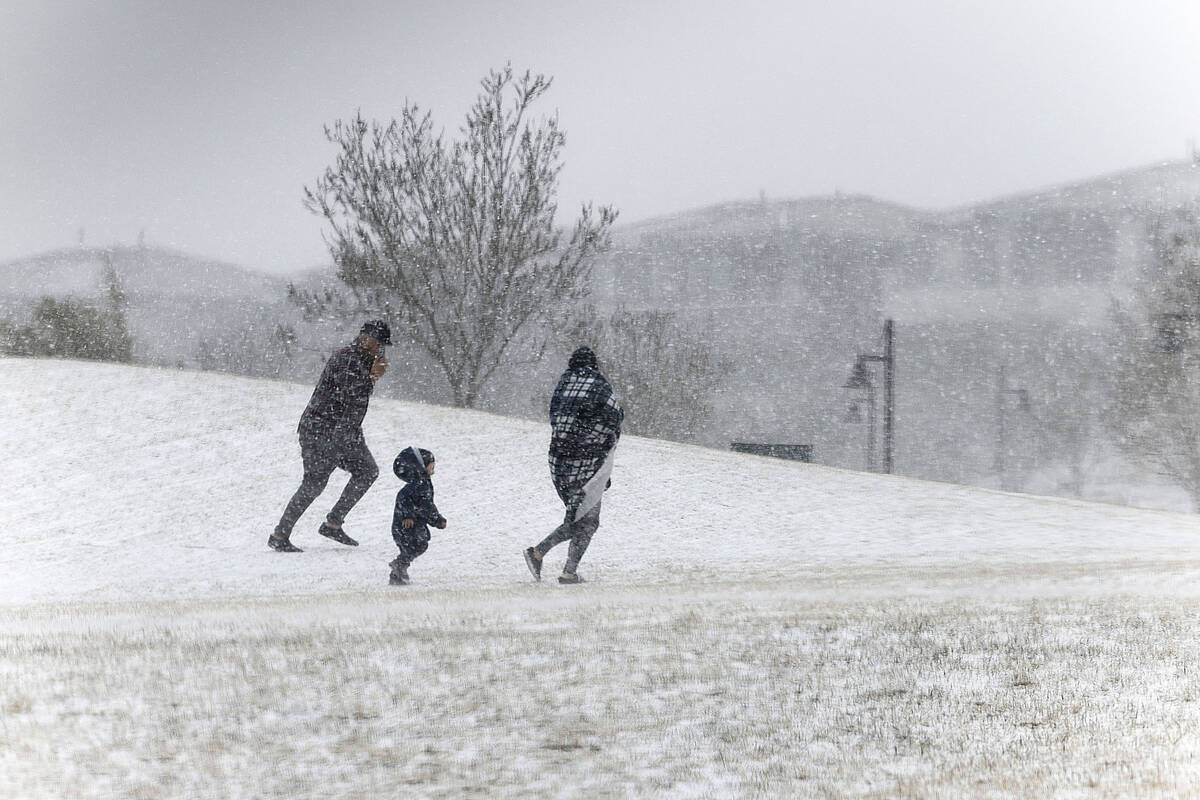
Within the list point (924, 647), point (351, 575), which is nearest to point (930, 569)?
point (351, 575)

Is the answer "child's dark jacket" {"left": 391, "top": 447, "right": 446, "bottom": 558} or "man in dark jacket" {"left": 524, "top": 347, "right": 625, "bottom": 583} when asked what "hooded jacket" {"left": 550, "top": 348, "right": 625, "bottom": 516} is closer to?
"man in dark jacket" {"left": 524, "top": 347, "right": 625, "bottom": 583}

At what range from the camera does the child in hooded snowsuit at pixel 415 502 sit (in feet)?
31.5

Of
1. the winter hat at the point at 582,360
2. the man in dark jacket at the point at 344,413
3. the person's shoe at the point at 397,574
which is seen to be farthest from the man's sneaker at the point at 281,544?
the winter hat at the point at 582,360

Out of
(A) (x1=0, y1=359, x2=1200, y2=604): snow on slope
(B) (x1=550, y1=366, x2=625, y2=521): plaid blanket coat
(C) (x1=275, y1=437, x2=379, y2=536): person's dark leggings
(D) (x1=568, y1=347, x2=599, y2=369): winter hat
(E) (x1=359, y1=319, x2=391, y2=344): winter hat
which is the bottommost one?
(A) (x1=0, y1=359, x2=1200, y2=604): snow on slope

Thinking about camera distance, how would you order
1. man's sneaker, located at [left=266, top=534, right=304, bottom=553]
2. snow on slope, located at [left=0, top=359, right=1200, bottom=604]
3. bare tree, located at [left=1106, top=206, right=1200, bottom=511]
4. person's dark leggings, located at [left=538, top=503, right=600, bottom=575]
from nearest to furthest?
person's dark leggings, located at [left=538, top=503, right=600, bottom=575]
snow on slope, located at [left=0, top=359, right=1200, bottom=604]
man's sneaker, located at [left=266, top=534, right=304, bottom=553]
bare tree, located at [left=1106, top=206, right=1200, bottom=511]

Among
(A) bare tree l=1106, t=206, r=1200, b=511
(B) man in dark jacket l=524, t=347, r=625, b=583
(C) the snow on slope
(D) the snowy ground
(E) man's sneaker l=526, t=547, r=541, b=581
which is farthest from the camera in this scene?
(A) bare tree l=1106, t=206, r=1200, b=511

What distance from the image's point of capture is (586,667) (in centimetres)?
560

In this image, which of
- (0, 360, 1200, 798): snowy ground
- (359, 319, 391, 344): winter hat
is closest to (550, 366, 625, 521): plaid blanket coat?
(0, 360, 1200, 798): snowy ground

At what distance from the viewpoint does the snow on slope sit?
12297 millimetres

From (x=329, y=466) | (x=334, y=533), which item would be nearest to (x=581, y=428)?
(x=329, y=466)

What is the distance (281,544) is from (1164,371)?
2746 centimetres

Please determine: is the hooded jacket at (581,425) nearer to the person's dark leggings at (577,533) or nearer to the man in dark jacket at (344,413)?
the person's dark leggings at (577,533)

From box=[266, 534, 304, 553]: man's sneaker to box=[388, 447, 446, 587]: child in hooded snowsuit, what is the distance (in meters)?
2.94

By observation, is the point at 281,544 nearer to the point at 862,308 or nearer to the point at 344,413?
the point at 344,413
